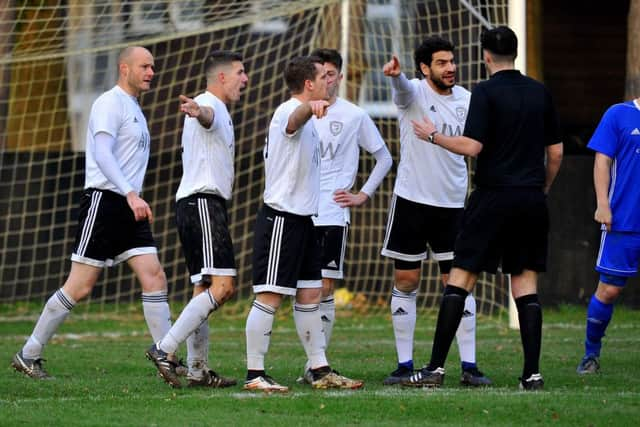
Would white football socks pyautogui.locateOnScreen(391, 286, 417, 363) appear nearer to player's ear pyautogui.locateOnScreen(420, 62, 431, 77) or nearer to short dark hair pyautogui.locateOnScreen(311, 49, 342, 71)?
player's ear pyautogui.locateOnScreen(420, 62, 431, 77)

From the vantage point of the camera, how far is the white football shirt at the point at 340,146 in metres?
9.07

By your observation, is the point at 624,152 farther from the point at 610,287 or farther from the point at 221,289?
the point at 221,289

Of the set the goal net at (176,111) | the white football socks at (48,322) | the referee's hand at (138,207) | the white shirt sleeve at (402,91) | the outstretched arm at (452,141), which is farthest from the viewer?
the goal net at (176,111)

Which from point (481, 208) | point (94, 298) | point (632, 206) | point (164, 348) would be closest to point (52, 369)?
point (164, 348)

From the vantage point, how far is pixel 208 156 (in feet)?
26.7

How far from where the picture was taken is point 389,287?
50.9 feet

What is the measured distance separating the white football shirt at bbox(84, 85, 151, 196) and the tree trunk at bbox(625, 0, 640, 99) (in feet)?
23.2

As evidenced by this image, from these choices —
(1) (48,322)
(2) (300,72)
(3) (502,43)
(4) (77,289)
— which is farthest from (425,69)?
(1) (48,322)

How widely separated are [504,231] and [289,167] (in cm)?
134

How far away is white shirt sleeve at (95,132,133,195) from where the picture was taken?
8.24m

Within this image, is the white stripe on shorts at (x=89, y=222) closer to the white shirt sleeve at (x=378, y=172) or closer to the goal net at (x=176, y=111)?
the white shirt sleeve at (x=378, y=172)

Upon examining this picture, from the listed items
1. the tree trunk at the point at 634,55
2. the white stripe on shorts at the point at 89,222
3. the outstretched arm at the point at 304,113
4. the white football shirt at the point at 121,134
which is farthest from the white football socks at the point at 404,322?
the tree trunk at the point at 634,55

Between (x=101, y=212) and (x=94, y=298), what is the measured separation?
727cm

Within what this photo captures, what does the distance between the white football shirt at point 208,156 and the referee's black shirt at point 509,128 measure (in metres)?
1.55
